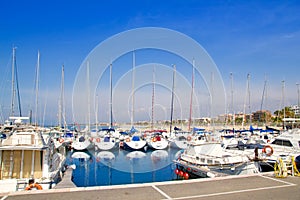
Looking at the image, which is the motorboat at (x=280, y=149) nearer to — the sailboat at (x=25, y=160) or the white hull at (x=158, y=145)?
the sailboat at (x=25, y=160)

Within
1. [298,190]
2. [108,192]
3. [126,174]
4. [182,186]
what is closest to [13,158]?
[108,192]

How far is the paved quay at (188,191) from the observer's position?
30.3 feet

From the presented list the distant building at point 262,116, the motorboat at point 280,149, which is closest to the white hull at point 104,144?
the motorboat at point 280,149

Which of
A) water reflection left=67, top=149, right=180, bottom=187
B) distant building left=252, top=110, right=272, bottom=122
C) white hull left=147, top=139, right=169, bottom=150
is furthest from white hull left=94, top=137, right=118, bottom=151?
distant building left=252, top=110, right=272, bottom=122

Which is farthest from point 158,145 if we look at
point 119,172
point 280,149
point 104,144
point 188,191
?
point 188,191

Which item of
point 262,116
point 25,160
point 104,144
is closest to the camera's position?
point 25,160

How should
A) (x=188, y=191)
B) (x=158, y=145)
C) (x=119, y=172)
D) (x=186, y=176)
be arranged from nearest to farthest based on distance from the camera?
(x=188, y=191) < (x=186, y=176) < (x=119, y=172) < (x=158, y=145)

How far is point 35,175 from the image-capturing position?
51.2 feet

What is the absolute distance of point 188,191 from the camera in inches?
390

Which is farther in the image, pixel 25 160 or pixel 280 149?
pixel 280 149

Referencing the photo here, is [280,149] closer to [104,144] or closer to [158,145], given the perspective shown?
[158,145]

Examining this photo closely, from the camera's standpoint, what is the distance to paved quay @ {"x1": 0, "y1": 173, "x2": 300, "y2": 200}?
923 cm

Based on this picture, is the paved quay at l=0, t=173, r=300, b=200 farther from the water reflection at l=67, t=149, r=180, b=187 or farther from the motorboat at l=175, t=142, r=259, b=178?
the water reflection at l=67, t=149, r=180, b=187

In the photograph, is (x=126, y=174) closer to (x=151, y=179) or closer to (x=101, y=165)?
(x=151, y=179)
